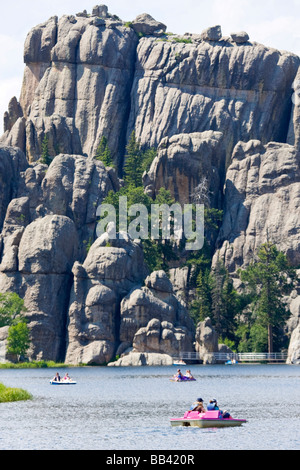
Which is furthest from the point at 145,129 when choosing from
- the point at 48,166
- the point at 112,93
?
the point at 48,166

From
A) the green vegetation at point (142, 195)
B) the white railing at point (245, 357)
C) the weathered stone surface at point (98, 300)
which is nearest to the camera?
the weathered stone surface at point (98, 300)

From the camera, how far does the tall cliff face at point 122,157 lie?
374 ft

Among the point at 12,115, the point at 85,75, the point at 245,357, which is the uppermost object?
the point at 85,75

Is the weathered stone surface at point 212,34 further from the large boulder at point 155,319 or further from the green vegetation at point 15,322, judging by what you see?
the green vegetation at point 15,322

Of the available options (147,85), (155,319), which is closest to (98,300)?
(155,319)

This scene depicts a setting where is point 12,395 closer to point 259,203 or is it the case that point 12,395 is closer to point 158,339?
Answer: point 158,339

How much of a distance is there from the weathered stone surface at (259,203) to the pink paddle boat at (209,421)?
7865 cm

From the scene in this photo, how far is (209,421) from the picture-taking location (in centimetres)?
5350

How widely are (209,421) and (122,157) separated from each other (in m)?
102

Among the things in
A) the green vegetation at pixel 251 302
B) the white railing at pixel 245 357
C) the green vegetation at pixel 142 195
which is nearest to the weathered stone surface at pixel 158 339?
the white railing at pixel 245 357

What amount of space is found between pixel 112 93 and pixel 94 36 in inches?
334

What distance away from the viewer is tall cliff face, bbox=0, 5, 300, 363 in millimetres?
114062
